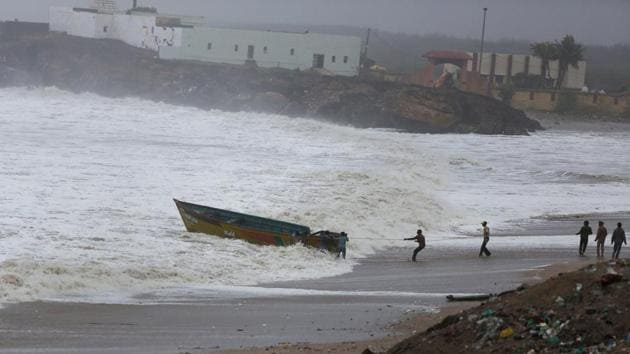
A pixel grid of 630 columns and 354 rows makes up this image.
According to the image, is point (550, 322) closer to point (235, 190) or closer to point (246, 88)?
point (235, 190)

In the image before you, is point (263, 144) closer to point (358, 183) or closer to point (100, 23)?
point (358, 183)

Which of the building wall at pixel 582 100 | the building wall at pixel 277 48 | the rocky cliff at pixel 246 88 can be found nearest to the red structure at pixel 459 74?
the building wall at pixel 582 100

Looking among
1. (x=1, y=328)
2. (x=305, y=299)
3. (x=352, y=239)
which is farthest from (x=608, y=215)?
(x=1, y=328)

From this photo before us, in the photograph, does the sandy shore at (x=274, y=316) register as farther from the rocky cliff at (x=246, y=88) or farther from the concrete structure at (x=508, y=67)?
the concrete structure at (x=508, y=67)

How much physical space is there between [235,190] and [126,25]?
62250mm

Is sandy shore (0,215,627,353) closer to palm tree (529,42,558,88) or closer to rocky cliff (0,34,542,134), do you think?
rocky cliff (0,34,542,134)

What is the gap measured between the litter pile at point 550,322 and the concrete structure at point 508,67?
8355 cm

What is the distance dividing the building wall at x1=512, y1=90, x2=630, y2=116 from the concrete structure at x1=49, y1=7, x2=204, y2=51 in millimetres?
26987

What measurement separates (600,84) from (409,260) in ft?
302

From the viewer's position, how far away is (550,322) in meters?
12.1

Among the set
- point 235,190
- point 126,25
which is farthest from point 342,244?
point 126,25

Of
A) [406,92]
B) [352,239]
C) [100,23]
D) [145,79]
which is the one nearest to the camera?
[352,239]

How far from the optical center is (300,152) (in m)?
52.3

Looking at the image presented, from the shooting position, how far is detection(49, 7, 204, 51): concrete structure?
309ft
